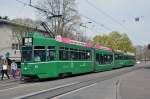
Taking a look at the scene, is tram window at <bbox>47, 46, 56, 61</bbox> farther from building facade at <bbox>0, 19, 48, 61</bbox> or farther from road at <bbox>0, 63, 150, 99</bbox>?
building facade at <bbox>0, 19, 48, 61</bbox>

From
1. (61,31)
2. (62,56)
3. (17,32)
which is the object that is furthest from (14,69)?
(17,32)

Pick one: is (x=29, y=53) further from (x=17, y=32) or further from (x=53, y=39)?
(x=17, y=32)

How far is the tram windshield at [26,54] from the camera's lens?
25031 mm

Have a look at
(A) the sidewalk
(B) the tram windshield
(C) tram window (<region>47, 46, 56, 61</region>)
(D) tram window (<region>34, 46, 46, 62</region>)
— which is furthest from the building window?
(A) the sidewalk

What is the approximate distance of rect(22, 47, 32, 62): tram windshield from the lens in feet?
82.1

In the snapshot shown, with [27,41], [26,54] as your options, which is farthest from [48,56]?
[27,41]

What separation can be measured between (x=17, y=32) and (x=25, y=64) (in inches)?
1622

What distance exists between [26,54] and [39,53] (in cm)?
94

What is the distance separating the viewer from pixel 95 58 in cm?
3850

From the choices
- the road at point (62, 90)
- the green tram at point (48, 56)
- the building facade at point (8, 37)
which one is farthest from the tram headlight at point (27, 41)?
the building facade at point (8, 37)

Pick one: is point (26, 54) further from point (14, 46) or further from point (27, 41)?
point (14, 46)

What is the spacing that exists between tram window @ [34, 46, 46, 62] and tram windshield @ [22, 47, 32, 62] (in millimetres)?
371

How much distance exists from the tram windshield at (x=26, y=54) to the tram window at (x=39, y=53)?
371 mm

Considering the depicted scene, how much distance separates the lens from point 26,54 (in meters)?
25.2
